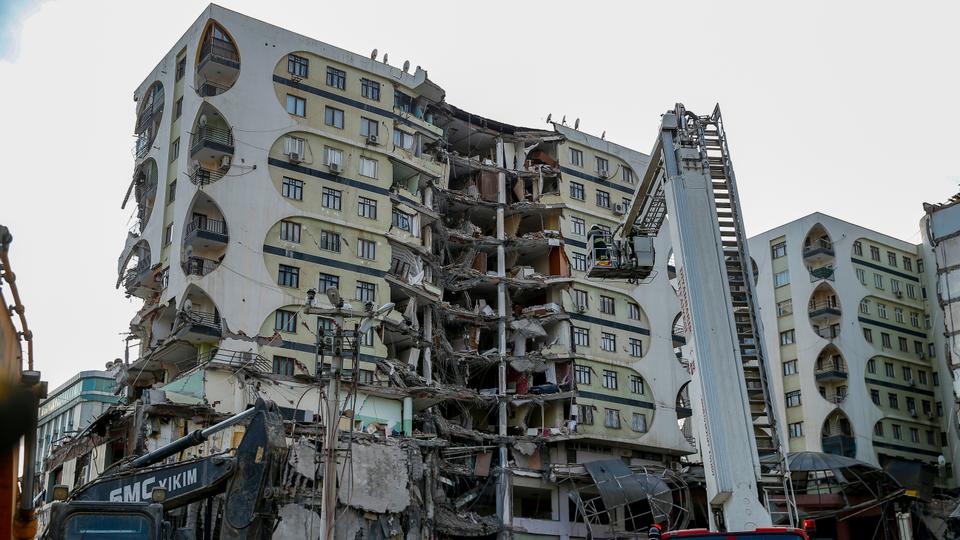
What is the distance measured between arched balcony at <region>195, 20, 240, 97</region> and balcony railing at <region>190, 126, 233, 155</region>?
2.58m

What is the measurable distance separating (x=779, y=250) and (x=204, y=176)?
50983mm

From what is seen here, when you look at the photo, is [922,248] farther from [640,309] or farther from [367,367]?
[367,367]

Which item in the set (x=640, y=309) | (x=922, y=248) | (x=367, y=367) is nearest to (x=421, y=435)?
(x=367, y=367)

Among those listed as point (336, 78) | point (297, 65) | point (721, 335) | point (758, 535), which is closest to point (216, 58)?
point (297, 65)

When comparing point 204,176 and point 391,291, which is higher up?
point 204,176

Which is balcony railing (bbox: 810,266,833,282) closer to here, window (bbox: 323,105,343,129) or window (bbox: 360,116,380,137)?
window (bbox: 360,116,380,137)

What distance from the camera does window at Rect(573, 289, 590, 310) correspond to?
2943 inches

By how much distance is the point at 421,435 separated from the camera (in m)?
61.2

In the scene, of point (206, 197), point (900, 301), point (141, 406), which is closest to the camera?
point (141, 406)

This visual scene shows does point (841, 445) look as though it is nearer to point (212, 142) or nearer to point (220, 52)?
point (212, 142)

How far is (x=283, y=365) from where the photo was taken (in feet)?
189

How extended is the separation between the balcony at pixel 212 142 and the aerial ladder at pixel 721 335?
34.7 meters

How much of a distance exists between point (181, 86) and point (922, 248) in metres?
65.8

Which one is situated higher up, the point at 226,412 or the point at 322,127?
the point at 322,127
